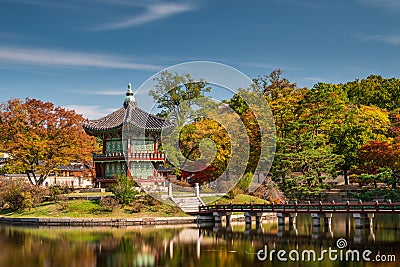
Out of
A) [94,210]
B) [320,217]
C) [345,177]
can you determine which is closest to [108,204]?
[94,210]

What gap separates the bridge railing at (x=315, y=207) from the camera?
1188 inches

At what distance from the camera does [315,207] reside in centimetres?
3256

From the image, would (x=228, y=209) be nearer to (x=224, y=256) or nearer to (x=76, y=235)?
(x=76, y=235)

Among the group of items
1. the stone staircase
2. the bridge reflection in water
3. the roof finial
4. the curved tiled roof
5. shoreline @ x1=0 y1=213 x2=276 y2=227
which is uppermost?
the roof finial

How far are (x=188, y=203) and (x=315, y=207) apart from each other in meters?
9.09

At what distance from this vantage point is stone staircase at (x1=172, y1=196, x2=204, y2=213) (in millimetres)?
37544

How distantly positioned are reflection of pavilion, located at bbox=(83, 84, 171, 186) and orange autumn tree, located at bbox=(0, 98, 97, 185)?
165 centimetres

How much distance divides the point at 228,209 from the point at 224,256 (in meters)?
12.2

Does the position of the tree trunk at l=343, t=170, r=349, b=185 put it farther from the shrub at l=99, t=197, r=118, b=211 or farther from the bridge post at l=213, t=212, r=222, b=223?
the shrub at l=99, t=197, r=118, b=211

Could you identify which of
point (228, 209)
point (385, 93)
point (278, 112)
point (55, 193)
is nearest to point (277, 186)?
point (278, 112)

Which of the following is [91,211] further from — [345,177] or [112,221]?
[345,177]

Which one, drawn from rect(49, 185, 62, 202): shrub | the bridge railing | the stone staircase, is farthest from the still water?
rect(49, 185, 62, 202): shrub

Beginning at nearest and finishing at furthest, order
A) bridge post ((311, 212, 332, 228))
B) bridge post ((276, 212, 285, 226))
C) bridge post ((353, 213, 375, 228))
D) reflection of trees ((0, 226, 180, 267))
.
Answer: reflection of trees ((0, 226, 180, 267)), bridge post ((353, 213, 375, 228)), bridge post ((311, 212, 332, 228)), bridge post ((276, 212, 285, 226))

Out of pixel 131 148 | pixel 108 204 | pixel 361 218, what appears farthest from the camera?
pixel 131 148
